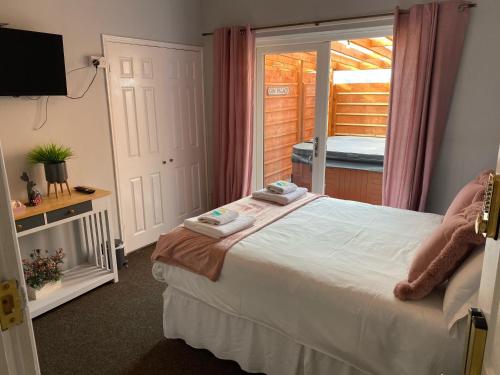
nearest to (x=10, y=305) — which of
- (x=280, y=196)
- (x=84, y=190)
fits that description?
(x=280, y=196)

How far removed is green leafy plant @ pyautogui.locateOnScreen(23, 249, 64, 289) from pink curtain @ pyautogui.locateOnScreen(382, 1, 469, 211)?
2.80 metres

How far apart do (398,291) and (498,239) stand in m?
0.92

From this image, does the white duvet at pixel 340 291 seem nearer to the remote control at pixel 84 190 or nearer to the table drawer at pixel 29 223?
the table drawer at pixel 29 223

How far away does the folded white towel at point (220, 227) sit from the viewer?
86.3 inches

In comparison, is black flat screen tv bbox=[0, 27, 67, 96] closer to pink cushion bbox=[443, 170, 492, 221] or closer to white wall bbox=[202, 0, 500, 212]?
white wall bbox=[202, 0, 500, 212]

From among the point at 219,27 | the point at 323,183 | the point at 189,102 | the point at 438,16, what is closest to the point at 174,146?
the point at 189,102

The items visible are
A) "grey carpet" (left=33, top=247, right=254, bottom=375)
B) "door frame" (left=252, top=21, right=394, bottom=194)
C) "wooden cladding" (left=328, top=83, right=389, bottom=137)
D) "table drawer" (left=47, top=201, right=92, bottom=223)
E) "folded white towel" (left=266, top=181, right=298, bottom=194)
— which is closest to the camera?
"grey carpet" (left=33, top=247, right=254, bottom=375)

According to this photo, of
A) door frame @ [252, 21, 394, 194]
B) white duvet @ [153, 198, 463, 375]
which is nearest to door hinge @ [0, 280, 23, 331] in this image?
white duvet @ [153, 198, 463, 375]

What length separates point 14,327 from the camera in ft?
2.47

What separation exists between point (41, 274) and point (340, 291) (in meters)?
2.18

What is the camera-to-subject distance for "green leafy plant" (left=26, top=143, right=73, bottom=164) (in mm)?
2766

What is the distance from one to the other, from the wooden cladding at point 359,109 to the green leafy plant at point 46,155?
3645mm

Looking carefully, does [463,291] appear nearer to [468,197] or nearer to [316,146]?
[468,197]

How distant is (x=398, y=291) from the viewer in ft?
5.18
